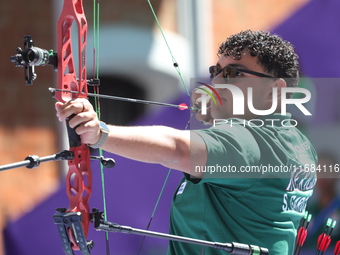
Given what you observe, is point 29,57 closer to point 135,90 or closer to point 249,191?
point 249,191

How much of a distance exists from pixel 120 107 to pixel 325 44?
1.07 metres

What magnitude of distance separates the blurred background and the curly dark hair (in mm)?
864

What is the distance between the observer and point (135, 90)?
4586mm

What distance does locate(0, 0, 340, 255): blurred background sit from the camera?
10.3 feet

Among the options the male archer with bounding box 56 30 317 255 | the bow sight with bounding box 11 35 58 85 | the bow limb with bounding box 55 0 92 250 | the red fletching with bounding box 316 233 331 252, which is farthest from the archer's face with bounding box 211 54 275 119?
the red fletching with bounding box 316 233 331 252

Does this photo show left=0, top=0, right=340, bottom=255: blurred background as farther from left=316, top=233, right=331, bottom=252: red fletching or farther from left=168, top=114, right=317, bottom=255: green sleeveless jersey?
left=168, top=114, right=317, bottom=255: green sleeveless jersey

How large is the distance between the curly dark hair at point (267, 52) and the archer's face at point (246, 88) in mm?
22

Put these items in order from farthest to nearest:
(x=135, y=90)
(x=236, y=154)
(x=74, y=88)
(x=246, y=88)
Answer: (x=135, y=90) → (x=246, y=88) → (x=74, y=88) → (x=236, y=154)

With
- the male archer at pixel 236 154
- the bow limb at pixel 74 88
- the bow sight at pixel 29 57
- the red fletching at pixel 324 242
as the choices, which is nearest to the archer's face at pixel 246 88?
the male archer at pixel 236 154

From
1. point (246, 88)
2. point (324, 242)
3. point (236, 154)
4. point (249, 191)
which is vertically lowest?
point (324, 242)

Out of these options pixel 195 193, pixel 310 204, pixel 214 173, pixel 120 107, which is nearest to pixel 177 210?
pixel 195 193

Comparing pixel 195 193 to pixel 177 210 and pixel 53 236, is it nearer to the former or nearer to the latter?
pixel 177 210

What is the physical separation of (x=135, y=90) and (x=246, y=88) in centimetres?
257

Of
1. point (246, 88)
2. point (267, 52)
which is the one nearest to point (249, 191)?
point (246, 88)
